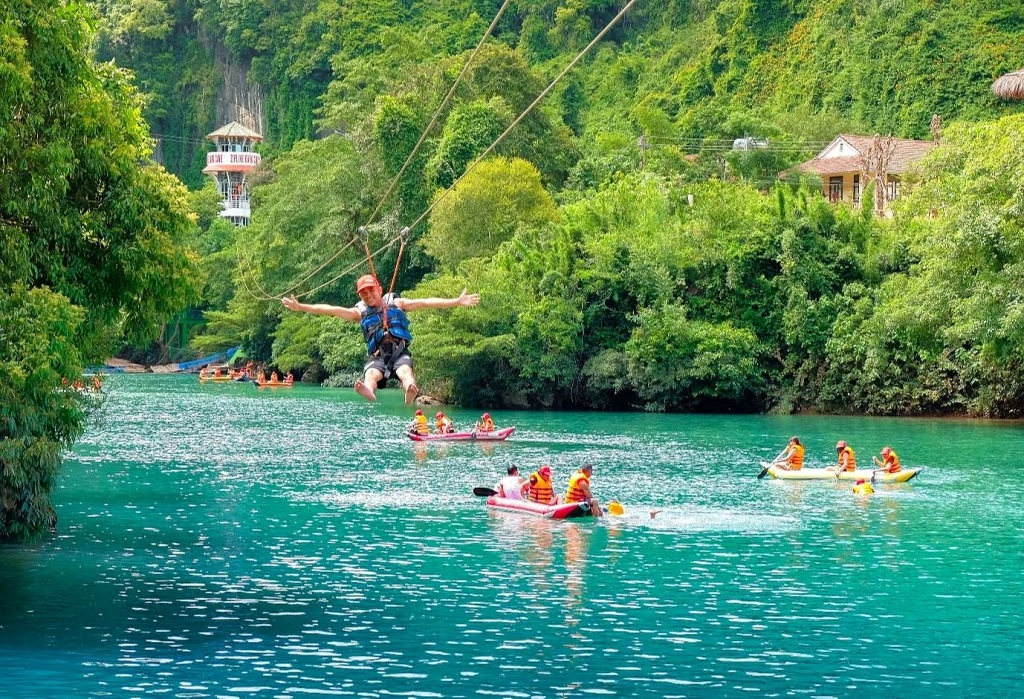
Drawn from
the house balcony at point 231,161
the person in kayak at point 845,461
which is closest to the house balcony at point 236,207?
the house balcony at point 231,161

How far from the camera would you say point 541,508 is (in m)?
35.8

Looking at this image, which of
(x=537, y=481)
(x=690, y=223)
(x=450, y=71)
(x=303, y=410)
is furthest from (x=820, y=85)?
(x=537, y=481)

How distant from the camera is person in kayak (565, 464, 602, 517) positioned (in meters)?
35.1

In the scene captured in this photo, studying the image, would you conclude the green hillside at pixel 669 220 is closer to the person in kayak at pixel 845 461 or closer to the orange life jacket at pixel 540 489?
the orange life jacket at pixel 540 489

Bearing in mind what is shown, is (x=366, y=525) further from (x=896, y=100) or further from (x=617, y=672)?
(x=896, y=100)

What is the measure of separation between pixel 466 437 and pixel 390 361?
3483 centimetres

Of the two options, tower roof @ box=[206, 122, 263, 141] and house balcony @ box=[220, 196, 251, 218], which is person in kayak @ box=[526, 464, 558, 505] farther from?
tower roof @ box=[206, 122, 263, 141]

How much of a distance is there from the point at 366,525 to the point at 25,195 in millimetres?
11194

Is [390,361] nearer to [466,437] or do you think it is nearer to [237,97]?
[466,437]

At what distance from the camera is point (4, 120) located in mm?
25719

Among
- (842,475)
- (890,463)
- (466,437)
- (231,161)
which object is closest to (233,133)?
(231,161)

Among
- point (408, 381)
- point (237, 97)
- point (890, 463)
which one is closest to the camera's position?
point (408, 381)

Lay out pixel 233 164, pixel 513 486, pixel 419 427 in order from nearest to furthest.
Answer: pixel 513 486
pixel 419 427
pixel 233 164

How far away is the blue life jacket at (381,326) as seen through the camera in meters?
20.5
